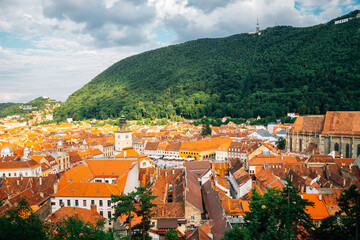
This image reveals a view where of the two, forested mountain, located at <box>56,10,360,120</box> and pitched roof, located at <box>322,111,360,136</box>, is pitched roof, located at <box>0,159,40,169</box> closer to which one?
pitched roof, located at <box>322,111,360,136</box>

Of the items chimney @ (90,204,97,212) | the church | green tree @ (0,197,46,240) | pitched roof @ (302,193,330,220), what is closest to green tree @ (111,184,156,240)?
green tree @ (0,197,46,240)

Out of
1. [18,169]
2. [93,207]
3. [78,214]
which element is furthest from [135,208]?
[18,169]

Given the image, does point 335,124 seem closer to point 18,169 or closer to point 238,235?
point 238,235

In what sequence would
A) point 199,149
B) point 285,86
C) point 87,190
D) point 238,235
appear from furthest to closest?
point 285,86, point 199,149, point 87,190, point 238,235

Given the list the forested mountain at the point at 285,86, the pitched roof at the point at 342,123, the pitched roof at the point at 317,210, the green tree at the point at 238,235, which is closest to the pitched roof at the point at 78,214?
the green tree at the point at 238,235

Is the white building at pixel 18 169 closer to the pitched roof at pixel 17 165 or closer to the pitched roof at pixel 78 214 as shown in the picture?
the pitched roof at pixel 17 165

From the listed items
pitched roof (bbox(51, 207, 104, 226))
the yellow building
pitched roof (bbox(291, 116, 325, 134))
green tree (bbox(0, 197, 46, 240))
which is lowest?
the yellow building
